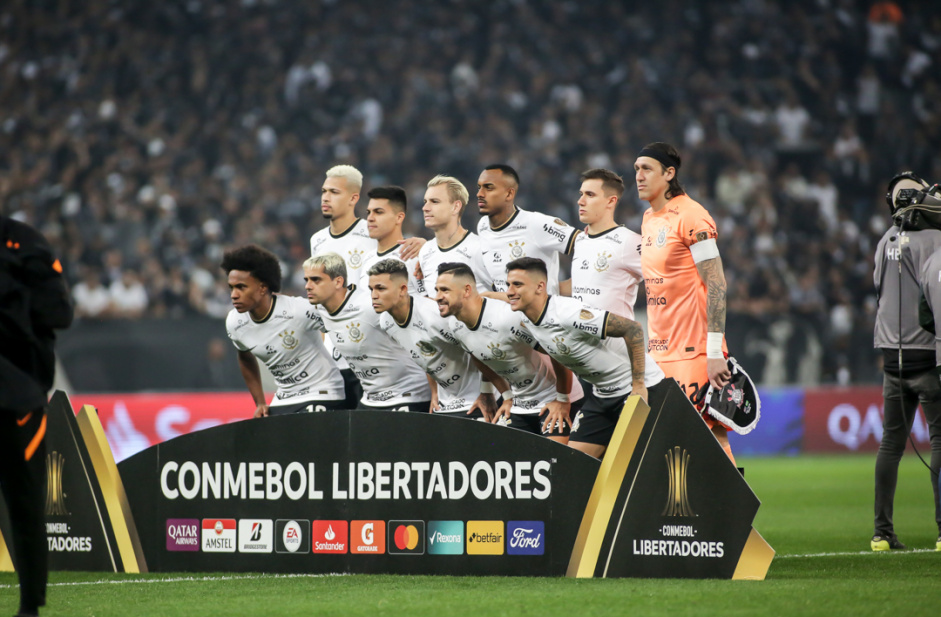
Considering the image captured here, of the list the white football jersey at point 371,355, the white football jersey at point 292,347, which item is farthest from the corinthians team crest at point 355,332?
the white football jersey at point 292,347

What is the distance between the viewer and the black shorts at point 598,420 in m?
6.79

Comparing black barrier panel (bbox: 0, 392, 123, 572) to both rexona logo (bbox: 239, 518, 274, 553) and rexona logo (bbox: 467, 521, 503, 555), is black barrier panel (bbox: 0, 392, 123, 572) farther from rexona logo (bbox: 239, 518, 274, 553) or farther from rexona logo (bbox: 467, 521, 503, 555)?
rexona logo (bbox: 467, 521, 503, 555)

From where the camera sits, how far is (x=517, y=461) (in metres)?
6.32

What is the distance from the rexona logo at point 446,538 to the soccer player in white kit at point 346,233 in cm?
204

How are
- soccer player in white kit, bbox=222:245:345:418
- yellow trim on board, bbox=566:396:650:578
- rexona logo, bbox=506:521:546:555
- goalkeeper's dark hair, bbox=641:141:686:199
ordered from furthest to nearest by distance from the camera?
soccer player in white kit, bbox=222:245:345:418 < goalkeeper's dark hair, bbox=641:141:686:199 < rexona logo, bbox=506:521:546:555 < yellow trim on board, bbox=566:396:650:578

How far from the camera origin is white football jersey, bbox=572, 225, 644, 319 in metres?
7.21

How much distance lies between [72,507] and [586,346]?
3.47 meters

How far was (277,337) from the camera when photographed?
7820 mm

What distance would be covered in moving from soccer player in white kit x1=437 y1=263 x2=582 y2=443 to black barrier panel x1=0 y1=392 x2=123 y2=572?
8.35 feet

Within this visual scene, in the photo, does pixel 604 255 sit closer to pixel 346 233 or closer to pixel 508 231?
pixel 508 231

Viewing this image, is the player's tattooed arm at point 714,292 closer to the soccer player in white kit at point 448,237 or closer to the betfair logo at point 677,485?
the betfair logo at point 677,485

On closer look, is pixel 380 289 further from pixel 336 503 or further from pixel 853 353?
pixel 853 353

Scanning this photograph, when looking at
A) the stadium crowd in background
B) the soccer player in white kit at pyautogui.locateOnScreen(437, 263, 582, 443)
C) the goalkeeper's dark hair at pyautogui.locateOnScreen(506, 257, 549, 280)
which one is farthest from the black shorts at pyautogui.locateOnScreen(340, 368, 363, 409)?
the stadium crowd in background

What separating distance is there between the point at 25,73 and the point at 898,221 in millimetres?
19429
